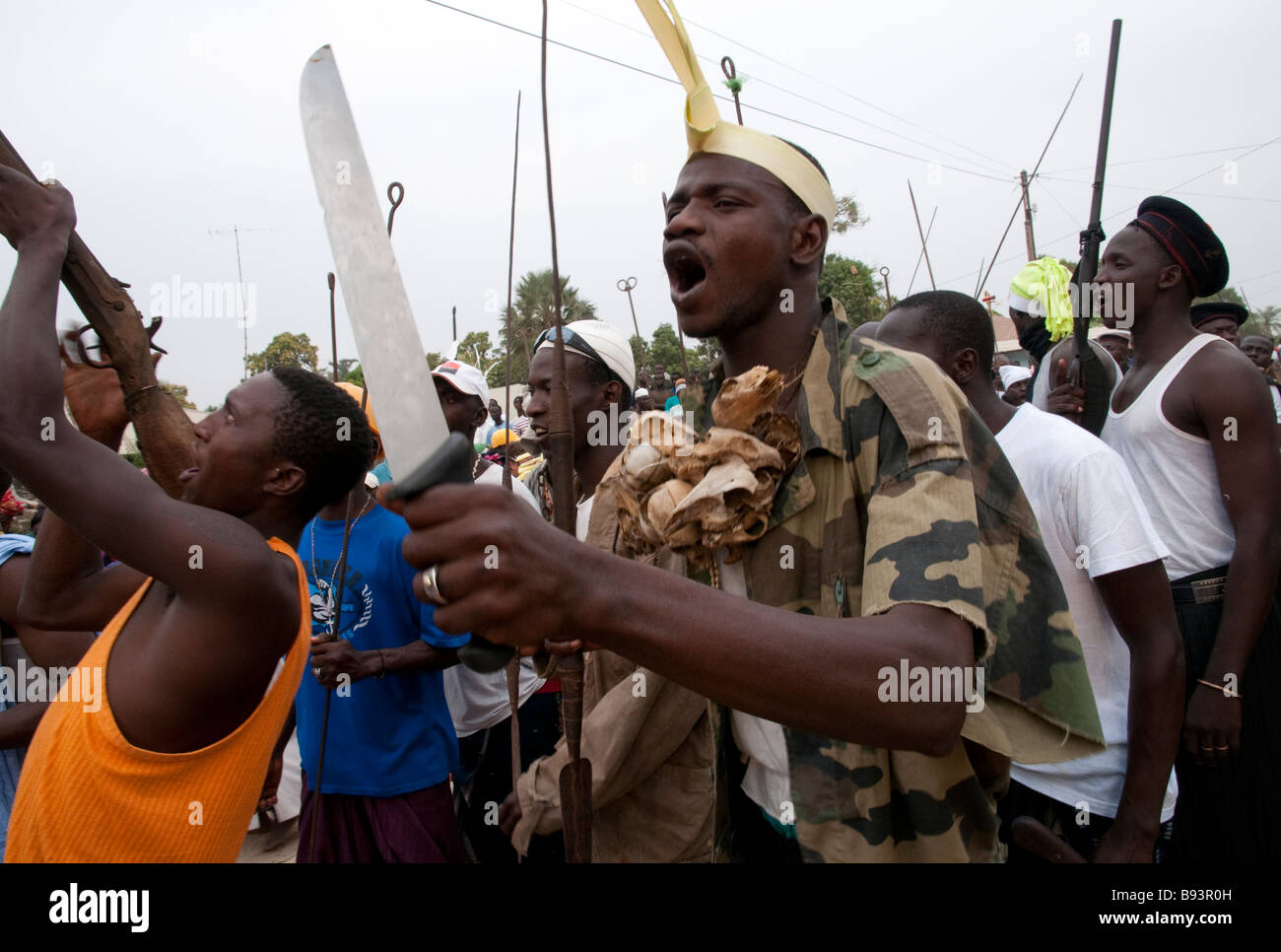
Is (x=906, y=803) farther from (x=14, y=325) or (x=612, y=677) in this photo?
(x=14, y=325)

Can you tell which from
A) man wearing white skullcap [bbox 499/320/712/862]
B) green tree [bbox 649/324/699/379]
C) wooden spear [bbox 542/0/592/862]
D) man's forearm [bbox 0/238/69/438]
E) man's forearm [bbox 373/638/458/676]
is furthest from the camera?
green tree [bbox 649/324/699/379]

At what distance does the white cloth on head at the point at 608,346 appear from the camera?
3775mm

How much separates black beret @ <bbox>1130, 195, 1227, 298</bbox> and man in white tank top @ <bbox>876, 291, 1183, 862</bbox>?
115 centimetres

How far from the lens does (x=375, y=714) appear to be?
115 inches

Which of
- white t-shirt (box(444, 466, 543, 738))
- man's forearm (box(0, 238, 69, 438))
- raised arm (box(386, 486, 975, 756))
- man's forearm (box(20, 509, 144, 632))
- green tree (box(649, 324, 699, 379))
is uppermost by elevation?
green tree (box(649, 324, 699, 379))

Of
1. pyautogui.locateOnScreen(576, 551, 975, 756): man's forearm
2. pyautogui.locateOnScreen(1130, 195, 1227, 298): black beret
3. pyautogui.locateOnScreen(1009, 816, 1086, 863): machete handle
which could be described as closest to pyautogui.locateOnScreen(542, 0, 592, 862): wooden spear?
pyautogui.locateOnScreen(576, 551, 975, 756): man's forearm

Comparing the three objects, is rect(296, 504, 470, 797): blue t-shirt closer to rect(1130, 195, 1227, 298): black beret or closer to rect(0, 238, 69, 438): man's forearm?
rect(0, 238, 69, 438): man's forearm

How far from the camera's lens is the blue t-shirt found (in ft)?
9.48

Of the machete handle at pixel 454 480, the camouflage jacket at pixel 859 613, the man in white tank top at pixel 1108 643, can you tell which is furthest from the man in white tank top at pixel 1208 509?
the machete handle at pixel 454 480

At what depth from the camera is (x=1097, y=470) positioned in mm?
2250

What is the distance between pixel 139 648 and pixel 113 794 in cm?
33
